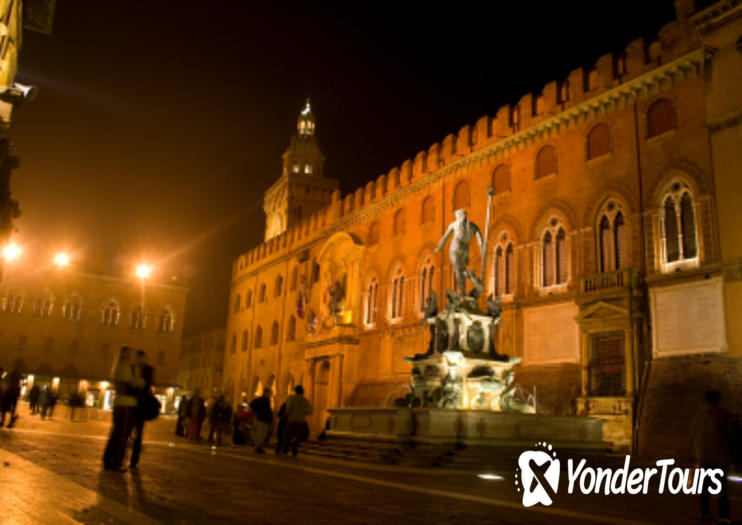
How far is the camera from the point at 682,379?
1625 cm

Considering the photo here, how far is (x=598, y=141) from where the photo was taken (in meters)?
20.7

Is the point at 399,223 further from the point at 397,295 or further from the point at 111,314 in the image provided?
the point at 111,314

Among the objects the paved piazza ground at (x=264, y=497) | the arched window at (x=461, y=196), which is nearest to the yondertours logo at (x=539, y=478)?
the paved piazza ground at (x=264, y=497)

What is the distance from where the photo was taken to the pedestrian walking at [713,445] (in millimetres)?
6152

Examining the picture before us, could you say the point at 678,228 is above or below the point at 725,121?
below

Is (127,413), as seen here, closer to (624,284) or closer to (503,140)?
(624,284)

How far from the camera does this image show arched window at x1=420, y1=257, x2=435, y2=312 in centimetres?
2673

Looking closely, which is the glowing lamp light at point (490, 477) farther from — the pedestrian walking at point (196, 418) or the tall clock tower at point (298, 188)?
the tall clock tower at point (298, 188)

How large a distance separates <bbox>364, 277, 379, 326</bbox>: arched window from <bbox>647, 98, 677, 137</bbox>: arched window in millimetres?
14537

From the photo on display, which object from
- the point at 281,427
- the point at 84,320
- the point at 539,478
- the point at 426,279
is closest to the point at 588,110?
the point at 426,279

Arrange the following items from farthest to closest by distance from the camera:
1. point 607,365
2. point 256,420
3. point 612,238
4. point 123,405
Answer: point 612,238, point 607,365, point 256,420, point 123,405

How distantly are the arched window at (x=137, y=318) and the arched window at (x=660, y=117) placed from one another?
41249mm

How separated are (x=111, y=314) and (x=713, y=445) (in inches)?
1931

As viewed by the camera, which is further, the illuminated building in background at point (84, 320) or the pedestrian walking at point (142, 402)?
the illuminated building in background at point (84, 320)
